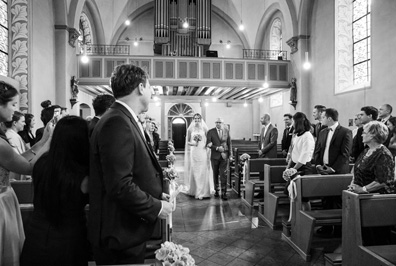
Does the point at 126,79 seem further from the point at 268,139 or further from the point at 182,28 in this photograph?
the point at 182,28

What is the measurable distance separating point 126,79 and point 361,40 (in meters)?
9.03

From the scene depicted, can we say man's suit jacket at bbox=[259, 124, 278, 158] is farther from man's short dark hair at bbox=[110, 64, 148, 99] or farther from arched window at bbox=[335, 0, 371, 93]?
man's short dark hair at bbox=[110, 64, 148, 99]

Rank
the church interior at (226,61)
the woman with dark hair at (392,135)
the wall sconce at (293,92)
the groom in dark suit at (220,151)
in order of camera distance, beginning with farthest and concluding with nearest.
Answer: the wall sconce at (293,92)
the groom in dark suit at (220,151)
the woman with dark hair at (392,135)
the church interior at (226,61)

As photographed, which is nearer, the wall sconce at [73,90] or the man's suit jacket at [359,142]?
the man's suit jacket at [359,142]

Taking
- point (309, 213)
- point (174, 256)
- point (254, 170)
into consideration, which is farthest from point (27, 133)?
point (174, 256)

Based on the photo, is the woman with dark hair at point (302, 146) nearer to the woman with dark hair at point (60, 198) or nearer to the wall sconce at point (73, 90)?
the woman with dark hair at point (60, 198)

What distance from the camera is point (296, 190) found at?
3.82m

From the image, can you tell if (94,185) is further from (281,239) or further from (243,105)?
(243,105)

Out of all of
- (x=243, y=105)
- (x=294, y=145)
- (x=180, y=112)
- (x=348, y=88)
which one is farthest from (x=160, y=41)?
(x=294, y=145)

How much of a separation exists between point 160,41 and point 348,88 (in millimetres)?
9259

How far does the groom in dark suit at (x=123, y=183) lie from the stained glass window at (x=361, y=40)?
848 centimetres

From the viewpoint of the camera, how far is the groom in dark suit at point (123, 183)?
54.0 inches

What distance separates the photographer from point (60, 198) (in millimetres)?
1497

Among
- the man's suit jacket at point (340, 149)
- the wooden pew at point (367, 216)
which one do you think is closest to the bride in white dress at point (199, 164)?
the man's suit jacket at point (340, 149)
